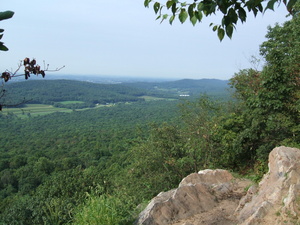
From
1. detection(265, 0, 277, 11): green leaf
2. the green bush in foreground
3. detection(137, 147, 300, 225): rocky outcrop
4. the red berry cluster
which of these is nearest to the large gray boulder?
detection(137, 147, 300, 225): rocky outcrop

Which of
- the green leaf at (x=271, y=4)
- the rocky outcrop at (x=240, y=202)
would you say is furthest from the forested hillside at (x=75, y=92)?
the green leaf at (x=271, y=4)

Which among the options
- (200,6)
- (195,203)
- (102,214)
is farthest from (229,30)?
(195,203)

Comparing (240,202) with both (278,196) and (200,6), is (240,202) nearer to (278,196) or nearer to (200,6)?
(278,196)

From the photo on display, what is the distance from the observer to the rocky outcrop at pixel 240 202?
10.8ft

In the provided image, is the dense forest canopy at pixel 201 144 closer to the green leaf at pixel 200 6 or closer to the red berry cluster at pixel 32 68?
the red berry cluster at pixel 32 68

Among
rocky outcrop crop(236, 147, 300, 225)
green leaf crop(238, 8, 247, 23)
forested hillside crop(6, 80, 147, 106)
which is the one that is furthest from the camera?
forested hillside crop(6, 80, 147, 106)

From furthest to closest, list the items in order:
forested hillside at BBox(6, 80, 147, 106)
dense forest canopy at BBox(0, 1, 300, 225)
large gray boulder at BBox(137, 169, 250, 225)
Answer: forested hillside at BBox(6, 80, 147, 106) < dense forest canopy at BBox(0, 1, 300, 225) < large gray boulder at BBox(137, 169, 250, 225)

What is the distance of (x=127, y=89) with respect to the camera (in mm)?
124188

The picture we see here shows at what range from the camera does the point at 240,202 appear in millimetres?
4277

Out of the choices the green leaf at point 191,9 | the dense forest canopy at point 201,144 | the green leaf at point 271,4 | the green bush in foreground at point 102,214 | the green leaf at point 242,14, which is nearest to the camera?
the green leaf at point 271,4

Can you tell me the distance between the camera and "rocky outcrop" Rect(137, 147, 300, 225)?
3293 mm

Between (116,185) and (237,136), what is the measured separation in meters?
5.60

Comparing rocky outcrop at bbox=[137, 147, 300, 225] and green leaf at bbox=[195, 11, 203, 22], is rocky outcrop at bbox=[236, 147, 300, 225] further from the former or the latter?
green leaf at bbox=[195, 11, 203, 22]

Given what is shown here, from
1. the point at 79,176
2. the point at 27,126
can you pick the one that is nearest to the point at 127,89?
the point at 27,126
